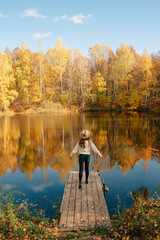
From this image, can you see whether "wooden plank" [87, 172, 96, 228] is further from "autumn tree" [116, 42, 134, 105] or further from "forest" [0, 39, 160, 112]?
"autumn tree" [116, 42, 134, 105]

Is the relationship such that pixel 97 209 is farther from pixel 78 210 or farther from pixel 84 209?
pixel 78 210

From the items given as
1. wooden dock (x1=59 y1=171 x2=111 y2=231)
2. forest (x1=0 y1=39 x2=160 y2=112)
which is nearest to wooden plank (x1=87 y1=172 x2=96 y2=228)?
wooden dock (x1=59 y1=171 x2=111 y2=231)

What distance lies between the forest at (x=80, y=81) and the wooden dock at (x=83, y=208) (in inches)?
1263

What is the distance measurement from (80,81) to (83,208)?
3620 centimetres

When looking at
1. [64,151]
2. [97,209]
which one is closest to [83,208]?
[97,209]

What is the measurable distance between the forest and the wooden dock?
105 feet

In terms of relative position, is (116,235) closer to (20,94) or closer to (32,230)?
(32,230)

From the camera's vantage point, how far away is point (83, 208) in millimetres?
4594

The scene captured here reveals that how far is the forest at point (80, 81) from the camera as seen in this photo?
121ft

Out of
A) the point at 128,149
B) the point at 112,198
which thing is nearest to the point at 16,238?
the point at 112,198

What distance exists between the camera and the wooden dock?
158 inches

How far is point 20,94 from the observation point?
129 feet

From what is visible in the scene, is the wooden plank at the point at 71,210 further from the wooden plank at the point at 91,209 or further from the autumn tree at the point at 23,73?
the autumn tree at the point at 23,73

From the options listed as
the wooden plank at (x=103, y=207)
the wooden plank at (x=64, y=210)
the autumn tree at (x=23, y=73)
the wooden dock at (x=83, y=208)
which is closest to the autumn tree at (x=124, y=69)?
the autumn tree at (x=23, y=73)
